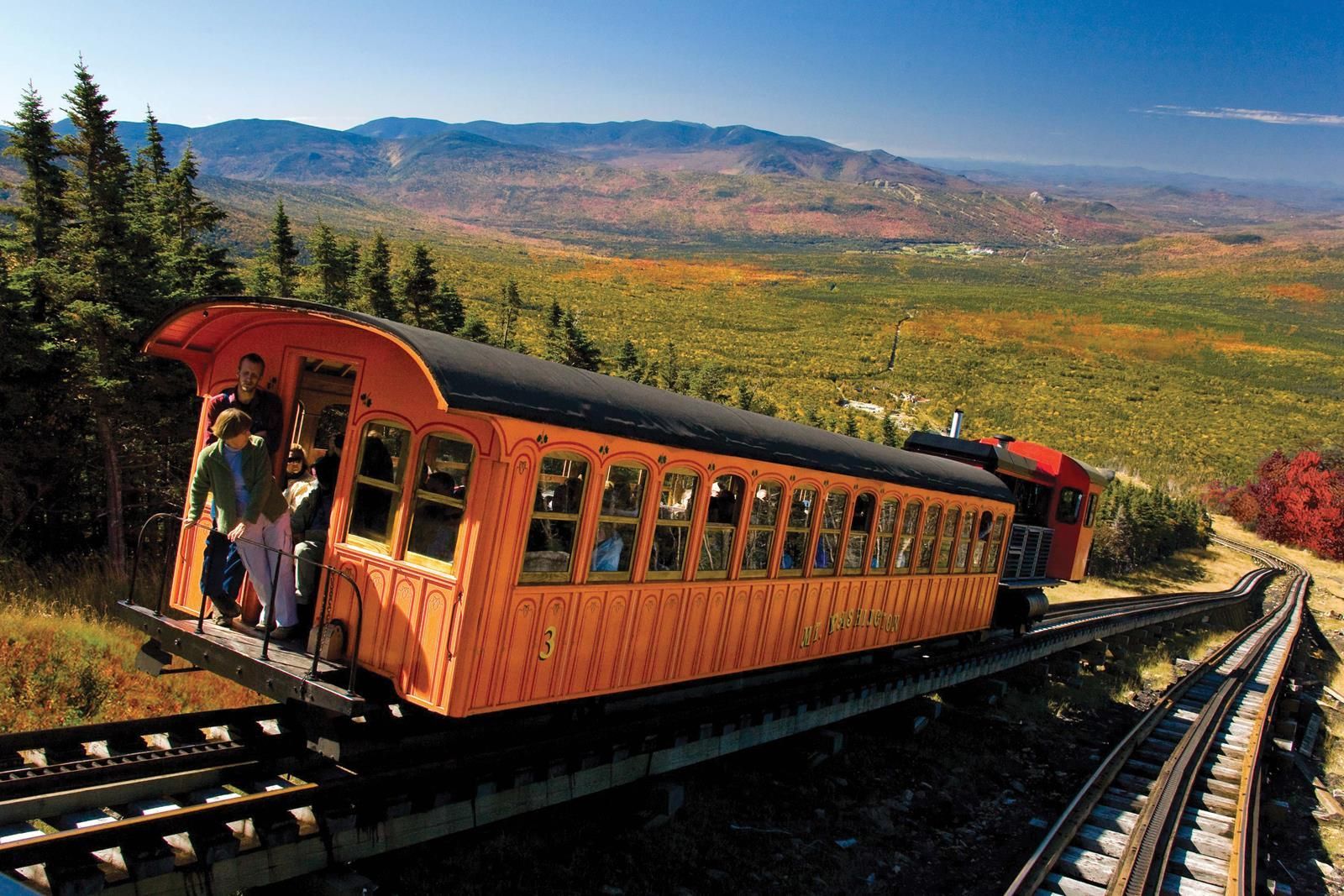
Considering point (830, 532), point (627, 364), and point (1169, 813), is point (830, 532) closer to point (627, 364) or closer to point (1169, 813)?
point (1169, 813)

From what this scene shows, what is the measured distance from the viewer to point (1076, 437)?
73.6 metres

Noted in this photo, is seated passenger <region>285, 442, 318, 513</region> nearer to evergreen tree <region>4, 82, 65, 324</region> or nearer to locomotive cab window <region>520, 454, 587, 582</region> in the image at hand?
locomotive cab window <region>520, 454, 587, 582</region>

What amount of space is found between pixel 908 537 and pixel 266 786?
328 inches

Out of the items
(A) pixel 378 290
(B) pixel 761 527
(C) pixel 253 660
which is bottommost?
(C) pixel 253 660

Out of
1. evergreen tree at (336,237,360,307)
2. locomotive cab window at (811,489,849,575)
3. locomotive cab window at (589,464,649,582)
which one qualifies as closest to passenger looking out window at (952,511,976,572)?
locomotive cab window at (811,489,849,575)

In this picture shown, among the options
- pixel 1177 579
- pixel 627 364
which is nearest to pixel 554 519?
pixel 627 364

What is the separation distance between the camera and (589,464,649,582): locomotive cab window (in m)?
7.54

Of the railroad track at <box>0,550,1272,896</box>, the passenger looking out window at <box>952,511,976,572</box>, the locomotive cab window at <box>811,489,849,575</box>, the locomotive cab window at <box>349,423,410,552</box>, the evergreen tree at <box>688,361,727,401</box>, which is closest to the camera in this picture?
the railroad track at <box>0,550,1272,896</box>

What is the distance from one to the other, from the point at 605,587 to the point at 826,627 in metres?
4.18

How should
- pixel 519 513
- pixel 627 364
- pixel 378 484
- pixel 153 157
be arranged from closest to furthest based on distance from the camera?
pixel 519 513, pixel 378 484, pixel 153 157, pixel 627 364

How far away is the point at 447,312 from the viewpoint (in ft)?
104

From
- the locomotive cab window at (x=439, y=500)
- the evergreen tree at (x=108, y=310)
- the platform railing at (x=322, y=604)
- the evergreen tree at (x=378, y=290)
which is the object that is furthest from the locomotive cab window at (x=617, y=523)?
the evergreen tree at (x=378, y=290)

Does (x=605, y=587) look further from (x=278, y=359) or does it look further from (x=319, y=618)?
(x=278, y=359)

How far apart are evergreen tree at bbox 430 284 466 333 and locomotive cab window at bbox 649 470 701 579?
23.1 metres
